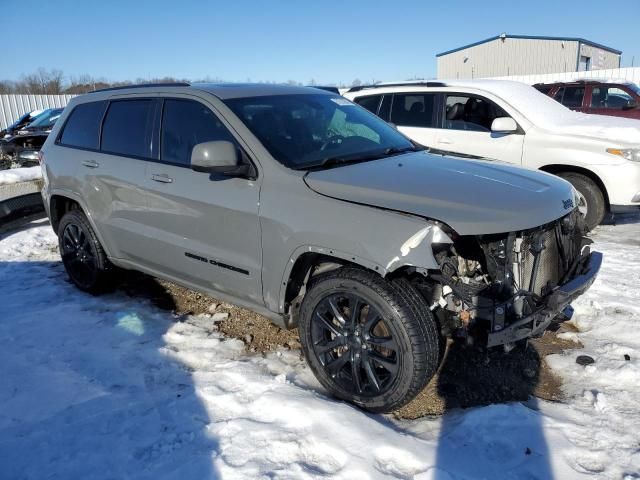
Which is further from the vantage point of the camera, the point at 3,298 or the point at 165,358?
the point at 3,298

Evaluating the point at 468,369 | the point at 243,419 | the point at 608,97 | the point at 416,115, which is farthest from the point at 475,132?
the point at 608,97

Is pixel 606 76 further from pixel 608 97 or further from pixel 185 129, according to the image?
pixel 185 129

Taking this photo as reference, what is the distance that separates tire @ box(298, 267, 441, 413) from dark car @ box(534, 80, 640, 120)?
30.6 ft

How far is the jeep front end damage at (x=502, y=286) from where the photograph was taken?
2.64 m

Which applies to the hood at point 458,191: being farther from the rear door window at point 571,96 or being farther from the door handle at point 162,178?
the rear door window at point 571,96

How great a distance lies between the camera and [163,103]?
3.86 metres

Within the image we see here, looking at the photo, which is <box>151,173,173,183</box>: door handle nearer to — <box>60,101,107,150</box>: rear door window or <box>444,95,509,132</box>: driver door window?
<box>60,101,107,150</box>: rear door window

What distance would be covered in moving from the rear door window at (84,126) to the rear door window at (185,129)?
Result: 3.13 feet

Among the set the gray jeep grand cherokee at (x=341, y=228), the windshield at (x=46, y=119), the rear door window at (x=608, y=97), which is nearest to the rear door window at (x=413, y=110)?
the gray jeep grand cherokee at (x=341, y=228)

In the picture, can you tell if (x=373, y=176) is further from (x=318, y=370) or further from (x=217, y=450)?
(x=217, y=450)

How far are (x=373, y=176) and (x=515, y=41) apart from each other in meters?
33.4

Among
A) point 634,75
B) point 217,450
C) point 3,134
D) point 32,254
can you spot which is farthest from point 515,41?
point 217,450

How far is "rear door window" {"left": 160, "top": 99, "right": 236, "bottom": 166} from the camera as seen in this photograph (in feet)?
11.4

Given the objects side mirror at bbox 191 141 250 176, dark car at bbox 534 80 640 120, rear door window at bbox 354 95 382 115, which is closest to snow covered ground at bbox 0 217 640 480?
side mirror at bbox 191 141 250 176
